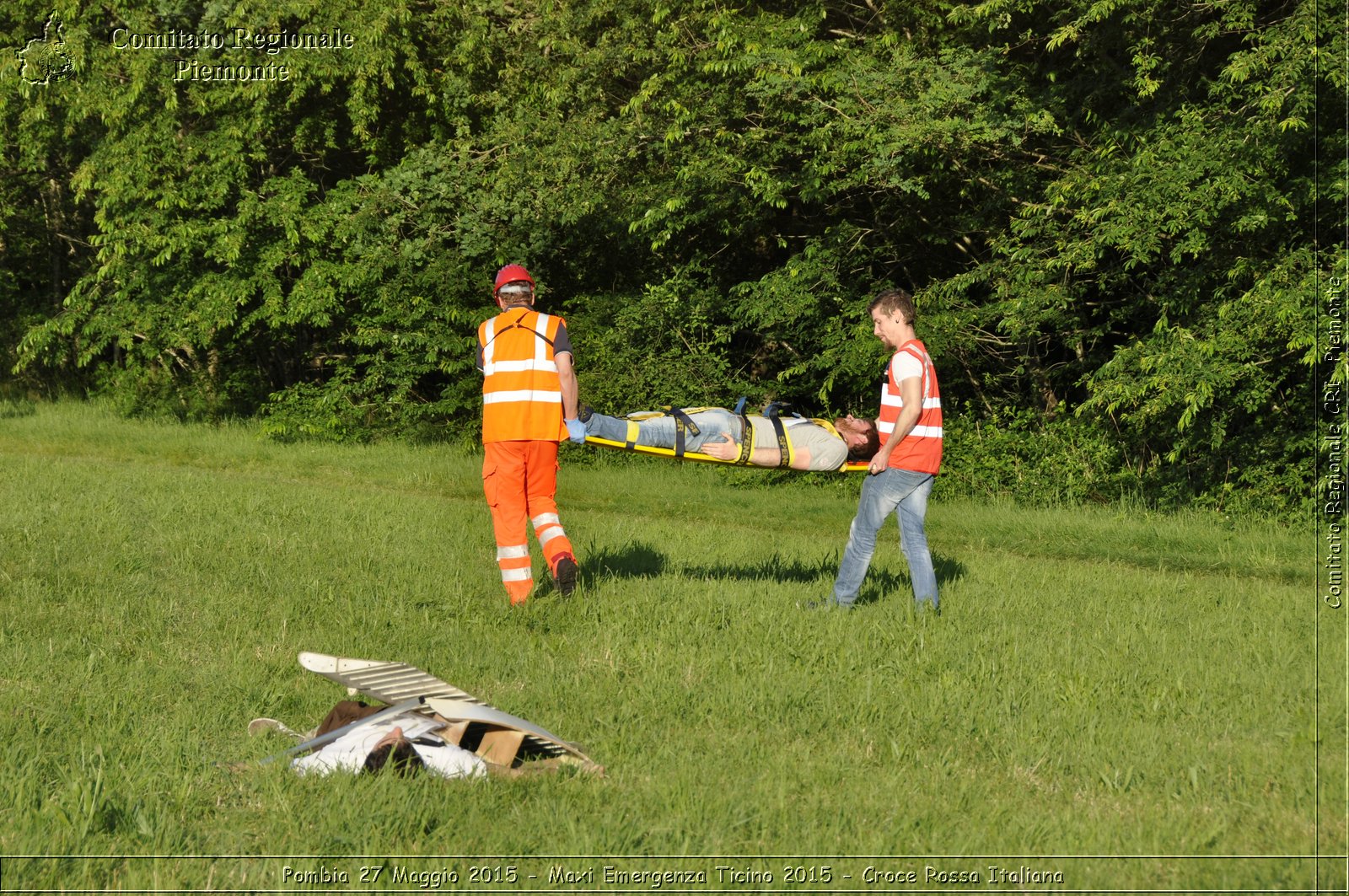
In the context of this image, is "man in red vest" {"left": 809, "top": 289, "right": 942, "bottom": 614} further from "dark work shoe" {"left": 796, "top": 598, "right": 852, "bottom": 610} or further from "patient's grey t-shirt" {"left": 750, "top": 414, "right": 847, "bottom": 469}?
"patient's grey t-shirt" {"left": 750, "top": 414, "right": 847, "bottom": 469}

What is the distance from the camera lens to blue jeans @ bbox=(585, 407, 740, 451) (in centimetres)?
775

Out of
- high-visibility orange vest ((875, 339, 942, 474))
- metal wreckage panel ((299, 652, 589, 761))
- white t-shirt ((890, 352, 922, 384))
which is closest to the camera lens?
metal wreckage panel ((299, 652, 589, 761))

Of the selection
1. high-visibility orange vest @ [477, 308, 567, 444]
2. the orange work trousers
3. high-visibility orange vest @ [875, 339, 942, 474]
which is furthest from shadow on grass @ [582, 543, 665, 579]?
high-visibility orange vest @ [875, 339, 942, 474]

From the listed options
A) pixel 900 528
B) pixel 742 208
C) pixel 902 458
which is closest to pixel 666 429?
pixel 902 458

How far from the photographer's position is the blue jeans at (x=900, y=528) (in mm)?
7805

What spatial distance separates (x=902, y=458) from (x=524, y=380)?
8.14 ft

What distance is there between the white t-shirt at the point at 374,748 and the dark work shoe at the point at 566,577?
309cm

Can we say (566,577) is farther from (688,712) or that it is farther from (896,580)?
(896,580)

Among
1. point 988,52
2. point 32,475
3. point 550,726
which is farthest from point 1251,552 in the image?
point 32,475

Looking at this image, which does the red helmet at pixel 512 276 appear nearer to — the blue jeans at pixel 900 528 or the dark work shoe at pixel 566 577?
the dark work shoe at pixel 566 577

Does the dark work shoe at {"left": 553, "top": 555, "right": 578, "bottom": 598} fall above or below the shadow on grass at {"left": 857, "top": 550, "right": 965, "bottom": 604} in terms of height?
above

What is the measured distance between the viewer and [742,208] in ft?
60.0

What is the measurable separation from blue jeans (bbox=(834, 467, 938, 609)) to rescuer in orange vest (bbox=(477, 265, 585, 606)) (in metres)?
1.77

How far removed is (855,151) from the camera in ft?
51.1
